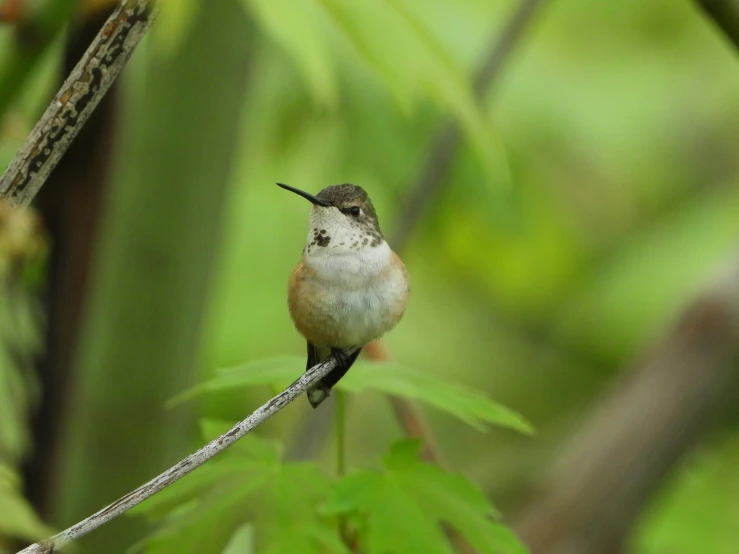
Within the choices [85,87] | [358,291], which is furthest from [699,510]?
[85,87]

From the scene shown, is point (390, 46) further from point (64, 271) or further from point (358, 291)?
point (64, 271)

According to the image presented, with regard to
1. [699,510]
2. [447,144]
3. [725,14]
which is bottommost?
[699,510]

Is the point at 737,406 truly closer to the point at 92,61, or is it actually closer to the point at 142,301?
the point at 142,301

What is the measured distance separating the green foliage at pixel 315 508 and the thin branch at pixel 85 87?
60cm

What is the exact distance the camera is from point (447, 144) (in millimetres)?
3121

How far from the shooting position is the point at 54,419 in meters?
2.80

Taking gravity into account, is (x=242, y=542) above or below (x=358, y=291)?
below

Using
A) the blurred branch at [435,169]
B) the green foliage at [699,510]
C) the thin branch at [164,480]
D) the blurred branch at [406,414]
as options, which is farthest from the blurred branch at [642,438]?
the thin branch at [164,480]

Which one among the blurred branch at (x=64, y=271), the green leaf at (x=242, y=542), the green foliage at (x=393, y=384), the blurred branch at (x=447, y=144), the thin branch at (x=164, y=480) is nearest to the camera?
the thin branch at (x=164, y=480)

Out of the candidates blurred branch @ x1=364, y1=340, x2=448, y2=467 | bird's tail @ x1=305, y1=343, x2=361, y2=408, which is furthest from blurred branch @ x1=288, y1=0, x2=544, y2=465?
bird's tail @ x1=305, y1=343, x2=361, y2=408

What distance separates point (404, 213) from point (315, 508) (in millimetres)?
1708

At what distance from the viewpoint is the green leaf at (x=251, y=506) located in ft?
4.70

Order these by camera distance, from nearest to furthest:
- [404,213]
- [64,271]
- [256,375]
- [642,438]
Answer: [256,375], [64,271], [404,213], [642,438]

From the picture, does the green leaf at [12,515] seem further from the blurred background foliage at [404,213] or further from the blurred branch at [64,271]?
the blurred branch at [64,271]
